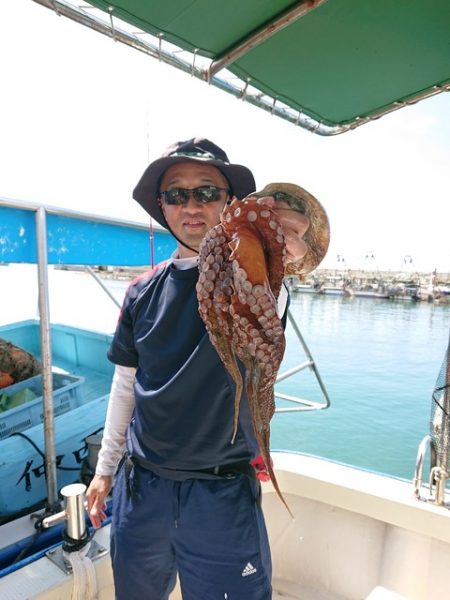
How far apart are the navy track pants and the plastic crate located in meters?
2.25

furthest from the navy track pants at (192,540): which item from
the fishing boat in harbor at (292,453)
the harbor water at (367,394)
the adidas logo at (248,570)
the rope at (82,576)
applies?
the harbor water at (367,394)

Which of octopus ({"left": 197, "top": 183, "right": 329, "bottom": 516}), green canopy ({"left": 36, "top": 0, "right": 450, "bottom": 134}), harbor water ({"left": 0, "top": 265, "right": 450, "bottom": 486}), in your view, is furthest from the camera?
harbor water ({"left": 0, "top": 265, "right": 450, "bottom": 486})

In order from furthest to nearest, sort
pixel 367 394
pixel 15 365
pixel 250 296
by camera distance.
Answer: pixel 367 394
pixel 15 365
pixel 250 296

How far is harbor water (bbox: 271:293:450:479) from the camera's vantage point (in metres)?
10.2

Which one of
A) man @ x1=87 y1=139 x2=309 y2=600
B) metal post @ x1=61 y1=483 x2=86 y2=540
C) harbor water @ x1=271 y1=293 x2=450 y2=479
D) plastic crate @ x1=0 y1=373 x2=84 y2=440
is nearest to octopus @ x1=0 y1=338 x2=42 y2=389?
plastic crate @ x1=0 y1=373 x2=84 y2=440

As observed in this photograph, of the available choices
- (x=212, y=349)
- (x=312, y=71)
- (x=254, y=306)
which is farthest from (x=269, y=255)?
(x=312, y=71)

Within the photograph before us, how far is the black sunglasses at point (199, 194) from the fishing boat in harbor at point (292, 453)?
Answer: 3.53 feet

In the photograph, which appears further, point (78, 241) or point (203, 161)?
point (78, 241)

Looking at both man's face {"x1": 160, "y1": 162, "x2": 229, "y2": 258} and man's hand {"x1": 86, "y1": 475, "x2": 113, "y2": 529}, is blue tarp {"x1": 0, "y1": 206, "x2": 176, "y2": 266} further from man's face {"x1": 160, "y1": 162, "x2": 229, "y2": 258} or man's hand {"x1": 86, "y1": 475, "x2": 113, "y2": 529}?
man's hand {"x1": 86, "y1": 475, "x2": 113, "y2": 529}

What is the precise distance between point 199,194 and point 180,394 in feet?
3.13

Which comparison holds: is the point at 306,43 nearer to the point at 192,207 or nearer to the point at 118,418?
the point at 192,207

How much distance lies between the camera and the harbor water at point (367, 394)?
10172 millimetres

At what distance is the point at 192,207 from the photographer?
1786 millimetres

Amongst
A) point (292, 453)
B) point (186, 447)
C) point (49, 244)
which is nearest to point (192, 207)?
point (186, 447)
